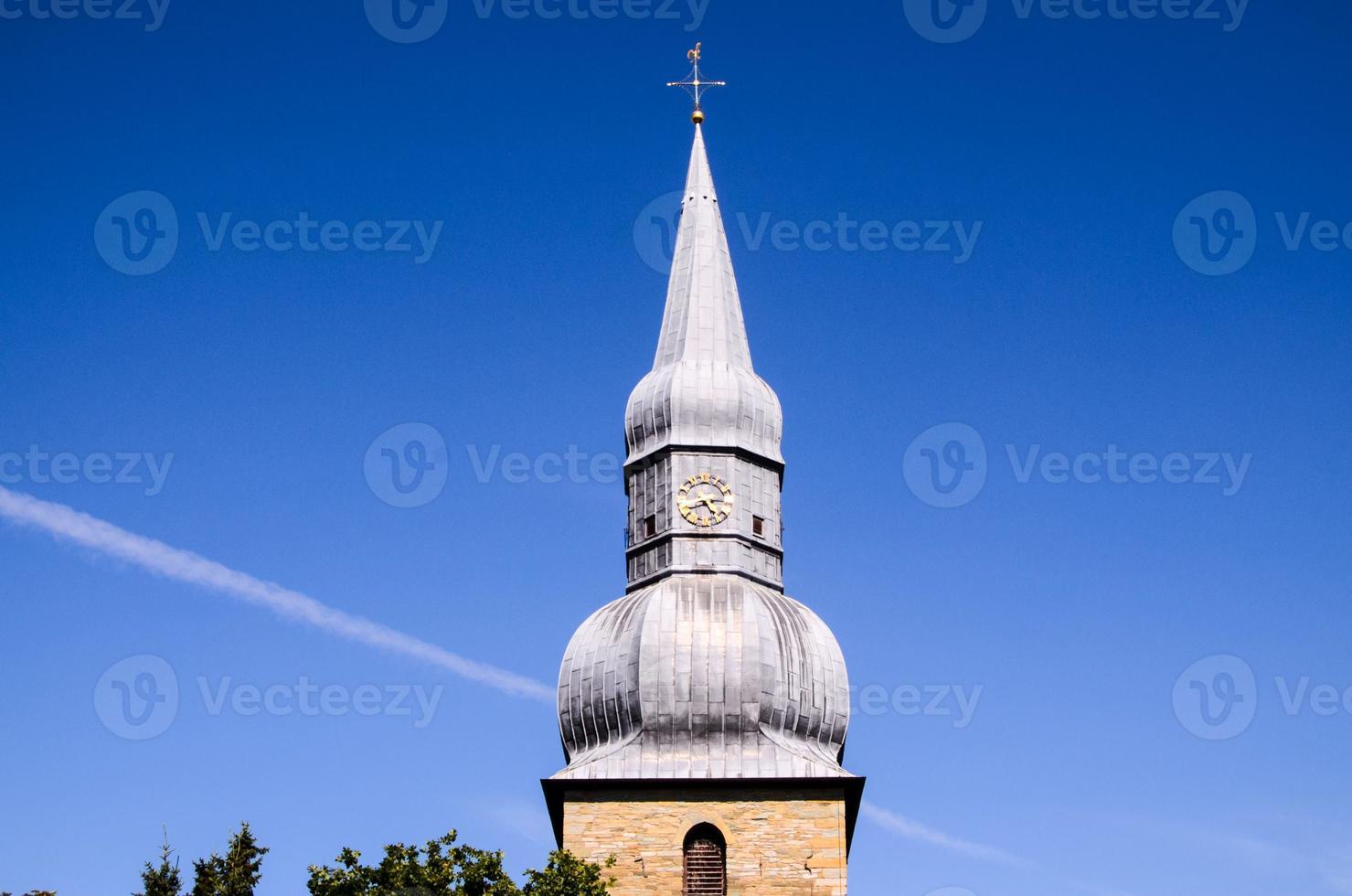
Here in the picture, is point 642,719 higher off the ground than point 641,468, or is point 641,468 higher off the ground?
point 641,468

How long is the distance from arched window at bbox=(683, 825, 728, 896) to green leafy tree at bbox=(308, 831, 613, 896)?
7.28m

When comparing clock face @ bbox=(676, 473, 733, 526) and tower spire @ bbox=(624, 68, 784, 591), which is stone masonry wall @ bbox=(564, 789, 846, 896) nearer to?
tower spire @ bbox=(624, 68, 784, 591)

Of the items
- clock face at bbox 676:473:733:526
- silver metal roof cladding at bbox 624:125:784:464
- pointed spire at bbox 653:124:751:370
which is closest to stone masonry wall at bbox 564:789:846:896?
clock face at bbox 676:473:733:526

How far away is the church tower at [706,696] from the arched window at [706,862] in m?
0.03

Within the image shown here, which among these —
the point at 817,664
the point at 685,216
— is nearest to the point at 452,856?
the point at 817,664

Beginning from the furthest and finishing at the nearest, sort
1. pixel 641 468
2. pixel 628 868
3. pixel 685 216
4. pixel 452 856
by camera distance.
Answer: pixel 685 216, pixel 641 468, pixel 628 868, pixel 452 856

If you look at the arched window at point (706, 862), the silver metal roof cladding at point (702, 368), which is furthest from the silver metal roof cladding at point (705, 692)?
the silver metal roof cladding at point (702, 368)

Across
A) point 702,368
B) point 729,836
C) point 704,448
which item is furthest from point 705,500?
point 729,836

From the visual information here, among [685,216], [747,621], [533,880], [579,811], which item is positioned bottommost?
[533,880]

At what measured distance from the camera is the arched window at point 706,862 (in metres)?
53.2

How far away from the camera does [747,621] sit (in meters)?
54.9

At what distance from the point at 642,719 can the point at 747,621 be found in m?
3.12

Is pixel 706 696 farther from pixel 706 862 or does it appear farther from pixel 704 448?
pixel 704 448

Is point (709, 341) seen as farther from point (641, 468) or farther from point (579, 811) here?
point (579, 811)
